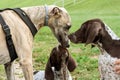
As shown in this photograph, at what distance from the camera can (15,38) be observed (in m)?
7.01

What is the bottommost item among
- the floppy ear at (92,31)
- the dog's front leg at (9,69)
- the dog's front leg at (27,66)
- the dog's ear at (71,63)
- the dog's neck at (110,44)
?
the dog's ear at (71,63)

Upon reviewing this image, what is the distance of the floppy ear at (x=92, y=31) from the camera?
604 cm

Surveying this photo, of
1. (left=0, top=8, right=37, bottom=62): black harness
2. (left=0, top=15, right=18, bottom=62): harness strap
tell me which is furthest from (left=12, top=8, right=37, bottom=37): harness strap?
(left=0, top=15, right=18, bottom=62): harness strap

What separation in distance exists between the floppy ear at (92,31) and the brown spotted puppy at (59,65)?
5.60 feet

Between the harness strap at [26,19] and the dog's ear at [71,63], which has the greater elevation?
the harness strap at [26,19]

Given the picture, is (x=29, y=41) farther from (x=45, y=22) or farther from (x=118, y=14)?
(x=118, y=14)

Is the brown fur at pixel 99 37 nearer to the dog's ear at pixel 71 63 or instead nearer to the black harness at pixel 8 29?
the black harness at pixel 8 29

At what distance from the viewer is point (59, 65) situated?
26.4 ft

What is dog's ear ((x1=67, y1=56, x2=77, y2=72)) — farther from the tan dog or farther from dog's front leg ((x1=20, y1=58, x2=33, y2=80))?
dog's front leg ((x1=20, y1=58, x2=33, y2=80))

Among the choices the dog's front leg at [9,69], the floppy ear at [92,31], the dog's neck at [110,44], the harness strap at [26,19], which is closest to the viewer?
the floppy ear at [92,31]

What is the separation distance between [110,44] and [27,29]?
1.51 m

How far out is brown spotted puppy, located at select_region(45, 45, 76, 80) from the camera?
7.86 m

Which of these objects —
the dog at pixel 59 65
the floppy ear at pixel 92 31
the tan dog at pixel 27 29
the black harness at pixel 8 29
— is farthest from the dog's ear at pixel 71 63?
the floppy ear at pixel 92 31

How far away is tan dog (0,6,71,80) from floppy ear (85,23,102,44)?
1.14 m
